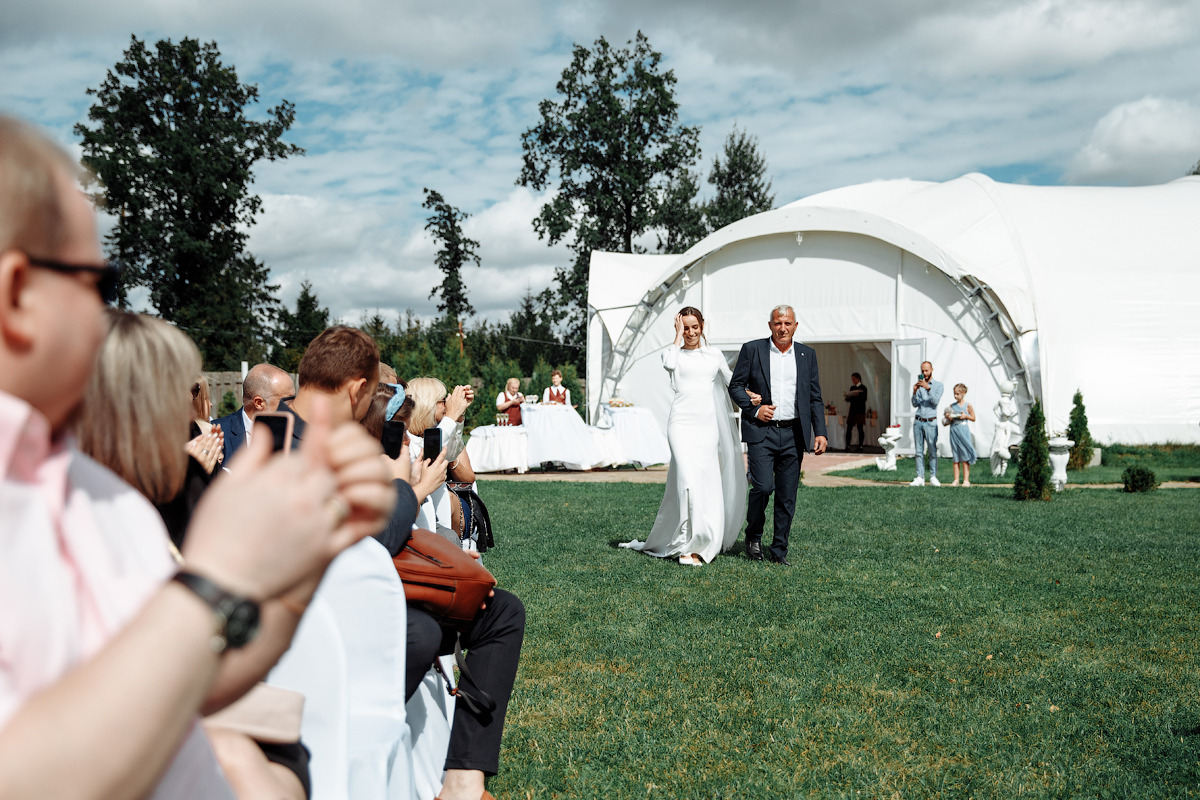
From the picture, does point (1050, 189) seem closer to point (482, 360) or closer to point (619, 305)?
point (619, 305)

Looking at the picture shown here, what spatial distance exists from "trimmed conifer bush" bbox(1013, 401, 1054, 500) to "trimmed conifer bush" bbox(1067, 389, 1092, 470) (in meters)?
6.36

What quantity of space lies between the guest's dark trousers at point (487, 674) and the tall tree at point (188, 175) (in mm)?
37144

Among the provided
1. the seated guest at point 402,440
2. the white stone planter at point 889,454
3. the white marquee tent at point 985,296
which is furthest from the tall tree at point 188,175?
the seated guest at point 402,440

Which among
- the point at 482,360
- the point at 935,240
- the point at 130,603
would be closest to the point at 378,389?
the point at 130,603

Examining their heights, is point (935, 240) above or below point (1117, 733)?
Answer: above

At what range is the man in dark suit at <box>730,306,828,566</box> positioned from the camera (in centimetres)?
778

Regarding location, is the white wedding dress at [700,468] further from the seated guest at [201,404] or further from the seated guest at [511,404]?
the seated guest at [511,404]

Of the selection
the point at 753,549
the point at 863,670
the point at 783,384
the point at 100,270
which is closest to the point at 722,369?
the point at 783,384

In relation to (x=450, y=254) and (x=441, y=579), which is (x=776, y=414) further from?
(x=450, y=254)

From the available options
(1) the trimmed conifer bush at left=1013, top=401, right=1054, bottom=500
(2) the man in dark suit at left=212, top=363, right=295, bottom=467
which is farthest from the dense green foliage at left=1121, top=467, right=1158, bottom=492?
(2) the man in dark suit at left=212, top=363, right=295, bottom=467

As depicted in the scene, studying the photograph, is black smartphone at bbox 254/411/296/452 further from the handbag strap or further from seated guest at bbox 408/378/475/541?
seated guest at bbox 408/378/475/541

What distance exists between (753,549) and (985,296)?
46.9ft

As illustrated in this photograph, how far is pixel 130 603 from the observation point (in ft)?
2.90

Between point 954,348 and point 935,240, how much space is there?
3861 mm
